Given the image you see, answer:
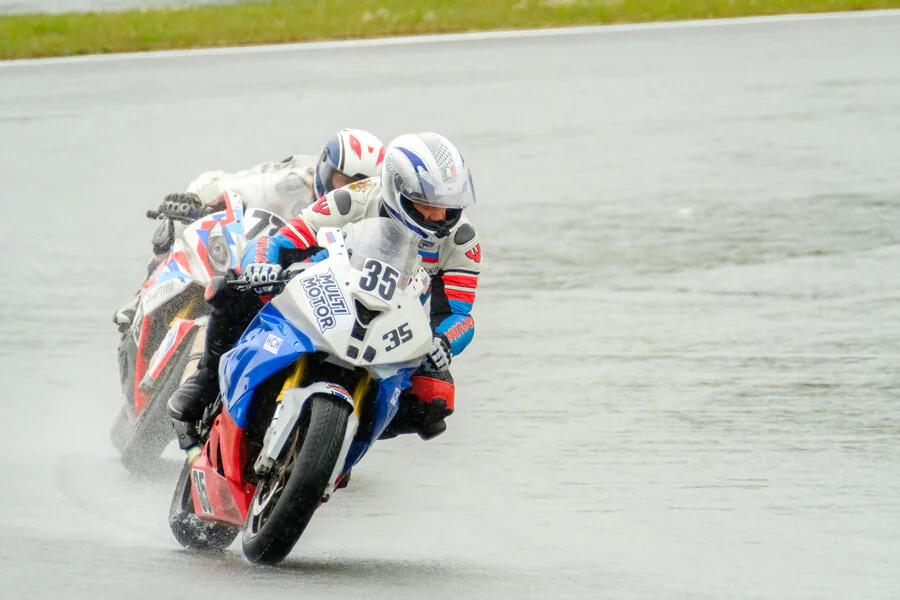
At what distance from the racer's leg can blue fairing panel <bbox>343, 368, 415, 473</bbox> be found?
76 cm

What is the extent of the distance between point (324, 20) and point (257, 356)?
1291 centimetres

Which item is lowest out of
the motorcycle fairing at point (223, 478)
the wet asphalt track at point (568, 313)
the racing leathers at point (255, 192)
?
the wet asphalt track at point (568, 313)

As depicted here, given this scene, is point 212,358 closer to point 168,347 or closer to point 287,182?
point 168,347

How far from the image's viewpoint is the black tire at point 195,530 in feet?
18.4

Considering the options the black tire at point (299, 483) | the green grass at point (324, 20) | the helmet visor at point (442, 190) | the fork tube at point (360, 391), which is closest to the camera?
the black tire at point (299, 483)

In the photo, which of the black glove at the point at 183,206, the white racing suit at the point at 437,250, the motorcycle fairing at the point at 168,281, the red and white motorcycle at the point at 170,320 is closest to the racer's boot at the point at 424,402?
the white racing suit at the point at 437,250

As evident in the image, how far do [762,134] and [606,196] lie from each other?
227cm

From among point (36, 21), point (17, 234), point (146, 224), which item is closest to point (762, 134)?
point (146, 224)

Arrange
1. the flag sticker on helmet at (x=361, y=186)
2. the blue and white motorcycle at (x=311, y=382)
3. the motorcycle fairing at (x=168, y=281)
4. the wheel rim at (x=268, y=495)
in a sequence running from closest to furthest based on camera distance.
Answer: the blue and white motorcycle at (x=311, y=382) → the wheel rim at (x=268, y=495) → the flag sticker on helmet at (x=361, y=186) → the motorcycle fairing at (x=168, y=281)

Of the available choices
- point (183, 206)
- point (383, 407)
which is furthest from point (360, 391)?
point (183, 206)

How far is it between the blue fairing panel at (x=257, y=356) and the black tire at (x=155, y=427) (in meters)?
1.30

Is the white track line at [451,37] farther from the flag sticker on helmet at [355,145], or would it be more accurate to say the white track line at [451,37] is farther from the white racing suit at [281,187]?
the flag sticker on helmet at [355,145]

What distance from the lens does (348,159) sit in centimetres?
670

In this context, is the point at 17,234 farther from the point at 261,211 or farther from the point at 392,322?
the point at 392,322
